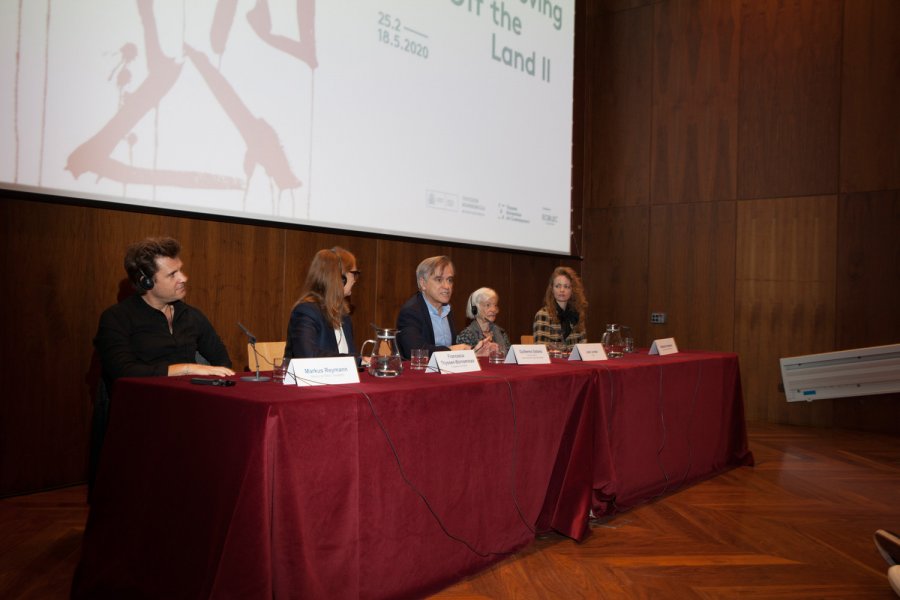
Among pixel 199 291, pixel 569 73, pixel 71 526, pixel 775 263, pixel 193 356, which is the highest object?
pixel 569 73

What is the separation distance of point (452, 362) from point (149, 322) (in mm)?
1172

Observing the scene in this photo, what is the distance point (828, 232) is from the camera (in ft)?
19.0

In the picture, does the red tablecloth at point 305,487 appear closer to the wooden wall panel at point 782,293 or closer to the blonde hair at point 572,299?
the blonde hair at point 572,299

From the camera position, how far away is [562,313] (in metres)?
4.54

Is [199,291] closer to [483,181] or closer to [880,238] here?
[483,181]

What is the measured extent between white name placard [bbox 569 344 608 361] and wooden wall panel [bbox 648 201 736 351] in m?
3.22

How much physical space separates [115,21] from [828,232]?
17.3ft

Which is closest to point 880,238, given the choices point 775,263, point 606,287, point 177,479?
point 775,263

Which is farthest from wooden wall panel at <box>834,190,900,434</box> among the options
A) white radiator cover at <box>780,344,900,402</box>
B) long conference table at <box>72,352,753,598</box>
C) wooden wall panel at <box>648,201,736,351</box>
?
long conference table at <box>72,352,753,598</box>

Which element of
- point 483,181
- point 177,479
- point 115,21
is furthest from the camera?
point 483,181

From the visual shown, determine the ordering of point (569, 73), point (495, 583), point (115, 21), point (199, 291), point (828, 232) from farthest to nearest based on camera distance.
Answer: point (569, 73), point (828, 232), point (199, 291), point (115, 21), point (495, 583)

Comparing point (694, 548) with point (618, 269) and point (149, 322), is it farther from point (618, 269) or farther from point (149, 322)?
point (618, 269)

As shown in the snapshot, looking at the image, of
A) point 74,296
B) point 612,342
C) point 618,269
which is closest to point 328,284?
point 74,296

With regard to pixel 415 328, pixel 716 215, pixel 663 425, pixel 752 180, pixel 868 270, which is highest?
pixel 752 180
